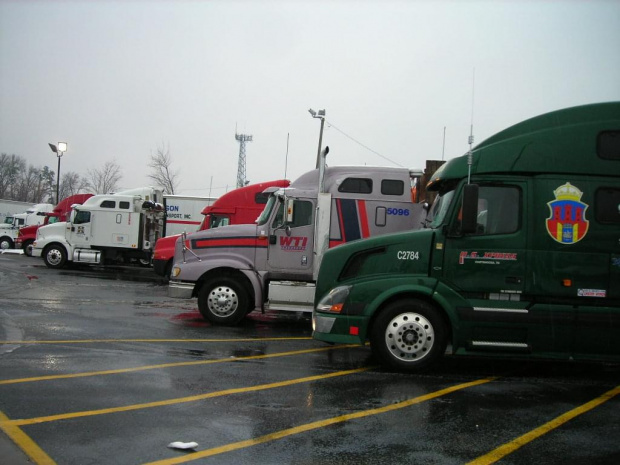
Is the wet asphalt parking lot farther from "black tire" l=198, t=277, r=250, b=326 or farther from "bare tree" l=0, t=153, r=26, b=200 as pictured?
"bare tree" l=0, t=153, r=26, b=200

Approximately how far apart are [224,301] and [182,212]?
17801 mm

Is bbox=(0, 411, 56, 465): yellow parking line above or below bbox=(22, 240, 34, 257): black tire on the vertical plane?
below

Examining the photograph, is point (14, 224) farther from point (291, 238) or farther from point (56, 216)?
point (291, 238)

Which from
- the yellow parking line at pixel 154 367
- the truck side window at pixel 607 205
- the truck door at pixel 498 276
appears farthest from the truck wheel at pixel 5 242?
the truck side window at pixel 607 205

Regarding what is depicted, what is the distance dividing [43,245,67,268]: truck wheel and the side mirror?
19858mm

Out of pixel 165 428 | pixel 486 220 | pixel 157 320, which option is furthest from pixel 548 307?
pixel 157 320

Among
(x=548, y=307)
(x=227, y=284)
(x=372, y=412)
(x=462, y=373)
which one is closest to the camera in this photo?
(x=372, y=412)

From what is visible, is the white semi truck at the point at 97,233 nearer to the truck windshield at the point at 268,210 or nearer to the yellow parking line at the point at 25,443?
the truck windshield at the point at 268,210

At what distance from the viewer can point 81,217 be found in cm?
2308

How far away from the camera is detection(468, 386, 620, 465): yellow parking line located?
451 cm

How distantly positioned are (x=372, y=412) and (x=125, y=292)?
1199cm

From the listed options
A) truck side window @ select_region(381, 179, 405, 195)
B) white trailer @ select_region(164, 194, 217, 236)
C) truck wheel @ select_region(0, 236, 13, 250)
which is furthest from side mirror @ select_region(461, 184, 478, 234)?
truck wheel @ select_region(0, 236, 13, 250)

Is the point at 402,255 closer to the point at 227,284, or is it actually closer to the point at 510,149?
the point at 510,149

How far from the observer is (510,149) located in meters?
7.37
